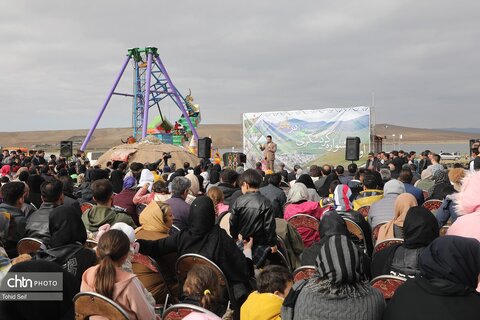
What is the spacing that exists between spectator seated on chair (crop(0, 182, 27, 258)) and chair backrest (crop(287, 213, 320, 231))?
113 inches

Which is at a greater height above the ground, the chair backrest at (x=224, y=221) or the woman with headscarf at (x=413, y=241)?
the woman with headscarf at (x=413, y=241)

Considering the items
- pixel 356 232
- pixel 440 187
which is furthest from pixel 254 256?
pixel 440 187

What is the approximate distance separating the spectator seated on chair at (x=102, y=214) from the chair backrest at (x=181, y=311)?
2.10 m

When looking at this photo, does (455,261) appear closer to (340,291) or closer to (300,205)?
(340,291)

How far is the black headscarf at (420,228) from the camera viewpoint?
2832mm

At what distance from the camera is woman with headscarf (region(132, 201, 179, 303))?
11.9 ft

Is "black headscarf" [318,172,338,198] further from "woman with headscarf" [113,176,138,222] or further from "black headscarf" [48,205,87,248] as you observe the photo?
"black headscarf" [48,205,87,248]

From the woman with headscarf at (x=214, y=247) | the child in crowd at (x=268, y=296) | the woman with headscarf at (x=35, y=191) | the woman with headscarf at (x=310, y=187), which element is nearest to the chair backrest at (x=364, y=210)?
the woman with headscarf at (x=310, y=187)

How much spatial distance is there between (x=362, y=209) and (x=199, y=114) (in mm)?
26131

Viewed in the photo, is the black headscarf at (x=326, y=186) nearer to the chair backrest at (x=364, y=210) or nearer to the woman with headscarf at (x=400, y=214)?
the chair backrest at (x=364, y=210)

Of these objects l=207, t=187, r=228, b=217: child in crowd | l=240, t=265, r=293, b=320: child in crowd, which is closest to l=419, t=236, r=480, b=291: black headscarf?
l=240, t=265, r=293, b=320: child in crowd

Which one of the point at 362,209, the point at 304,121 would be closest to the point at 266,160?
the point at 304,121

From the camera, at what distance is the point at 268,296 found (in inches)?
103

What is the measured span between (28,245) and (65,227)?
1.09 meters
